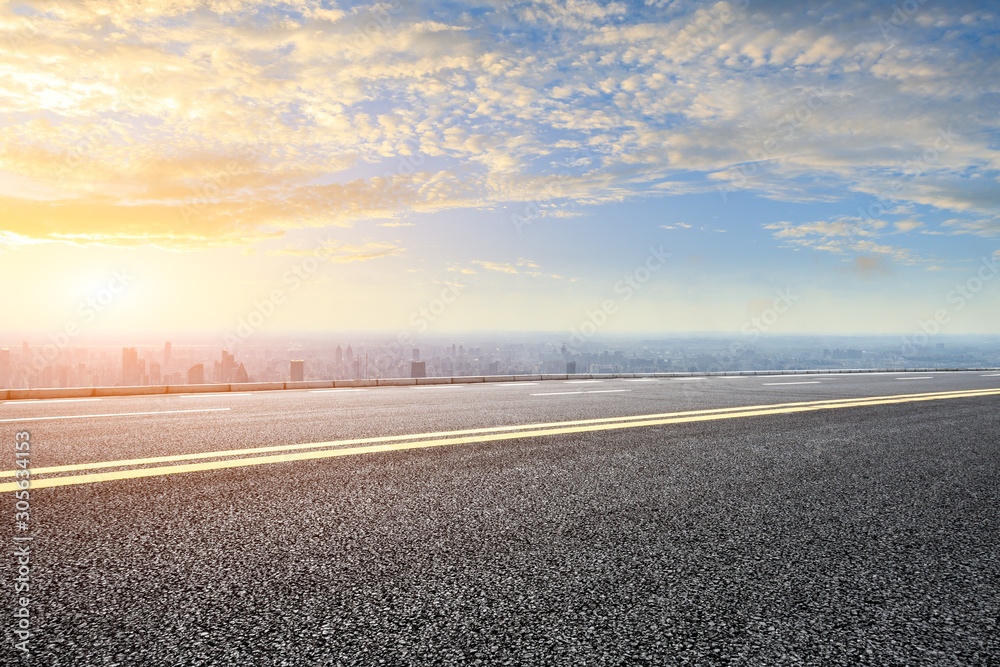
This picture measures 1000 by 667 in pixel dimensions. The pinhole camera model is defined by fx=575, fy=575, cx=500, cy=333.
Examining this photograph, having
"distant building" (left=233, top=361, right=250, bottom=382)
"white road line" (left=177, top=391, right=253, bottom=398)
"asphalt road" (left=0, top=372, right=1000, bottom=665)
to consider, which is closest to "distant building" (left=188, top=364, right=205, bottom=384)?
"distant building" (left=233, top=361, right=250, bottom=382)

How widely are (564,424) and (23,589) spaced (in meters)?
6.30

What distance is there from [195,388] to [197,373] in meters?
1.72

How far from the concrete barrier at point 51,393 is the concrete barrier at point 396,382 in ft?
21.7

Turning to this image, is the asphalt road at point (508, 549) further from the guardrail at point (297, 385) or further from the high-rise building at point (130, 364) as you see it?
the high-rise building at point (130, 364)

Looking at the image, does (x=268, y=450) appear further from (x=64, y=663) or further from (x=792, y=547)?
(x=792, y=547)

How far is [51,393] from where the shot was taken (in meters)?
12.0

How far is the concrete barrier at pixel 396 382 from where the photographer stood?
52.6 ft

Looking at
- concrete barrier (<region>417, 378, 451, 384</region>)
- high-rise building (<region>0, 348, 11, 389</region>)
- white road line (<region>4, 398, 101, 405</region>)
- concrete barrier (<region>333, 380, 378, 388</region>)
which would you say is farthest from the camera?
concrete barrier (<region>417, 378, 451, 384</region>)

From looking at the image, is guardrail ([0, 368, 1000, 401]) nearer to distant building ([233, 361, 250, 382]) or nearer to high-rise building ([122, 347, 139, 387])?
distant building ([233, 361, 250, 382])

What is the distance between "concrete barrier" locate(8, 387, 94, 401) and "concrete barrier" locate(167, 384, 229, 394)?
61.3 inches

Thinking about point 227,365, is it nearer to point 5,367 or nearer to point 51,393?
point 5,367

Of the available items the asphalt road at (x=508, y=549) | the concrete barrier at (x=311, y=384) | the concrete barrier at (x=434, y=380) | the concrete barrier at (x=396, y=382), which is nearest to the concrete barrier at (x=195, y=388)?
the concrete barrier at (x=311, y=384)

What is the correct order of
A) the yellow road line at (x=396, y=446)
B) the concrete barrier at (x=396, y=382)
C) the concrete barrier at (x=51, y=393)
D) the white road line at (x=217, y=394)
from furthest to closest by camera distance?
the concrete barrier at (x=396, y=382), the white road line at (x=217, y=394), the concrete barrier at (x=51, y=393), the yellow road line at (x=396, y=446)

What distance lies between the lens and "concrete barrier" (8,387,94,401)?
11.8m
